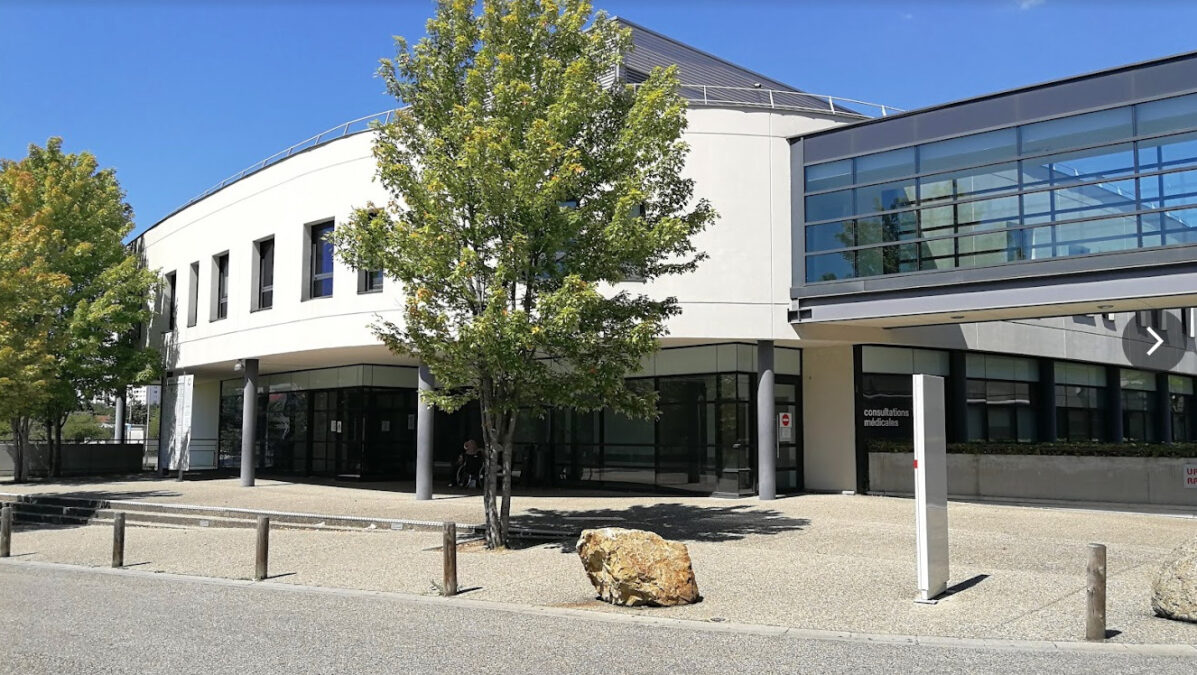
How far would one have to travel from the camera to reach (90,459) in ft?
104

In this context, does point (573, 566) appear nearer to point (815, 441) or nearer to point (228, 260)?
point (815, 441)

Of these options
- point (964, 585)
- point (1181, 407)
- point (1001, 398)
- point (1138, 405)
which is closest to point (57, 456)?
point (1001, 398)

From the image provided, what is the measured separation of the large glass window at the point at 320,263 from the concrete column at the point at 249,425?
3736mm

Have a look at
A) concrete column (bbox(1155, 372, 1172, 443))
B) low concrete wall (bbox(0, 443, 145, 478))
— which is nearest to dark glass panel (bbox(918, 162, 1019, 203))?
concrete column (bbox(1155, 372, 1172, 443))

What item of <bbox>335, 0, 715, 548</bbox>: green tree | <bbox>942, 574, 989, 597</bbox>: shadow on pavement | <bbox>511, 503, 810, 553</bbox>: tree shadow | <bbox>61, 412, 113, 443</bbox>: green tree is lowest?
<bbox>942, 574, 989, 597</bbox>: shadow on pavement

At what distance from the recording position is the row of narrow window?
935 inches

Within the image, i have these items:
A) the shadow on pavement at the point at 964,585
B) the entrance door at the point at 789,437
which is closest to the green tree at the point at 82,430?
the entrance door at the point at 789,437

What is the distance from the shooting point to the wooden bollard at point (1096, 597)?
786 cm

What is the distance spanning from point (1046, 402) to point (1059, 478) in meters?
8.70

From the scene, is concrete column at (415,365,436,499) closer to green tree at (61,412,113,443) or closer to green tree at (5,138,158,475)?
green tree at (5,138,158,475)

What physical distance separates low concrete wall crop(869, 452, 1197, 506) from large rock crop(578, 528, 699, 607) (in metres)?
Result: 11.5

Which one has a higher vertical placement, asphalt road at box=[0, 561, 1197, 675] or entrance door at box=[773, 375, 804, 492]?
entrance door at box=[773, 375, 804, 492]

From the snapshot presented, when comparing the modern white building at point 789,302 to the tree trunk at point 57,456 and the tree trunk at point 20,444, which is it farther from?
the tree trunk at point 20,444

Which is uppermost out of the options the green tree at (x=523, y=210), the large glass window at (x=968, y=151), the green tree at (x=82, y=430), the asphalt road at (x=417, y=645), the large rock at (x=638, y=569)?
the large glass window at (x=968, y=151)
